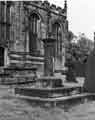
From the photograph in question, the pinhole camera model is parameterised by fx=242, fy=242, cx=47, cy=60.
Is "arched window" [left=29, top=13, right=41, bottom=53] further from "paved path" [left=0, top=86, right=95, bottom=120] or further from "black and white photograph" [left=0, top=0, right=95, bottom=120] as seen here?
"paved path" [left=0, top=86, right=95, bottom=120]

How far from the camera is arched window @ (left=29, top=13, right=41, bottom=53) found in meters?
25.4

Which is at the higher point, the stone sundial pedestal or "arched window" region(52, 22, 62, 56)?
"arched window" region(52, 22, 62, 56)

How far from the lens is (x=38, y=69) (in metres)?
26.0

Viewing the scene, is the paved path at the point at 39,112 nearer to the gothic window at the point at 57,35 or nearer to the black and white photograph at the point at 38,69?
the black and white photograph at the point at 38,69

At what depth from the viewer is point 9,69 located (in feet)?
65.6

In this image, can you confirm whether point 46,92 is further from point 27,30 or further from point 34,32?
point 34,32

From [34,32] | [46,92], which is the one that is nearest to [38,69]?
[34,32]

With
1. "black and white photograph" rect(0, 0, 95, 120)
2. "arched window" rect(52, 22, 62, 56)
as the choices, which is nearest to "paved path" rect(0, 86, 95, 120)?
"black and white photograph" rect(0, 0, 95, 120)

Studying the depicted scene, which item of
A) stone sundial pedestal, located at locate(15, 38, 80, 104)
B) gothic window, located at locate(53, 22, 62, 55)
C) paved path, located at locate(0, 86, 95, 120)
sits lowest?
paved path, located at locate(0, 86, 95, 120)

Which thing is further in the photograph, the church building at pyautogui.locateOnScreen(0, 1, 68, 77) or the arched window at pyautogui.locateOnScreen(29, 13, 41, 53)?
the arched window at pyautogui.locateOnScreen(29, 13, 41, 53)

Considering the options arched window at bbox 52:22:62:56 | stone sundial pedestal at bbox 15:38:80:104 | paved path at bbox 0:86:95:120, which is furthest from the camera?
arched window at bbox 52:22:62:56

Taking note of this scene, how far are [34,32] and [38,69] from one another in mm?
3981

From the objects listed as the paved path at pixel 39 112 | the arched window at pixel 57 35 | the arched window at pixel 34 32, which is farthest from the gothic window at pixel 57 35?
the paved path at pixel 39 112

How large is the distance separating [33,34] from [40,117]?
62.6ft
